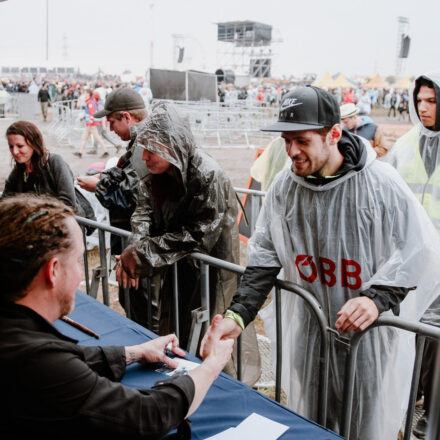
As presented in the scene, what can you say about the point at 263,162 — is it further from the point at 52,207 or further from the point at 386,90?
the point at 386,90

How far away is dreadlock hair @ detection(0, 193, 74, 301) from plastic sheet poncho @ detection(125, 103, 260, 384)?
1270 mm

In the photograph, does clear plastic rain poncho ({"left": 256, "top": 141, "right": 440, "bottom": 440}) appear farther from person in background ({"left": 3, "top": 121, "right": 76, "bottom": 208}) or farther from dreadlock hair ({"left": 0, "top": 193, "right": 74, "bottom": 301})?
person in background ({"left": 3, "top": 121, "right": 76, "bottom": 208})

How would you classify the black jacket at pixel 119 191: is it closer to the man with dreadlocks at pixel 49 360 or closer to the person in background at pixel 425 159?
the person in background at pixel 425 159

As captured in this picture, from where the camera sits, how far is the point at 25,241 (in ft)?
4.10

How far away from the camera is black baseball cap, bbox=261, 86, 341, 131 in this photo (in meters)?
1.86

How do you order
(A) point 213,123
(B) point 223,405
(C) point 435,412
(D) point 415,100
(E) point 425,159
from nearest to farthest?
(C) point 435,412, (B) point 223,405, (E) point 425,159, (D) point 415,100, (A) point 213,123

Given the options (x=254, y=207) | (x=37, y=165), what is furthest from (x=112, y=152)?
(x=37, y=165)

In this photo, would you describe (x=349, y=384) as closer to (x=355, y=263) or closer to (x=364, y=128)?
(x=355, y=263)

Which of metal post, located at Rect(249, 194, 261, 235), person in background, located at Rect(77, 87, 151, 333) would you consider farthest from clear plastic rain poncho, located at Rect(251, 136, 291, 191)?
person in background, located at Rect(77, 87, 151, 333)

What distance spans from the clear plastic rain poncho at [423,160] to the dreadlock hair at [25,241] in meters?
2.35

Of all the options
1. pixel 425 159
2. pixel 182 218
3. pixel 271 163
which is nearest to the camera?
pixel 182 218

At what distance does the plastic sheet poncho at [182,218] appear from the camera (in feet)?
8.55

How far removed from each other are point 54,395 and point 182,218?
5.36 ft

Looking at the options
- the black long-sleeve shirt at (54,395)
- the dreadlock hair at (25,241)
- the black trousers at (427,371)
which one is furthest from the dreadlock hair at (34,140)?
the black trousers at (427,371)
